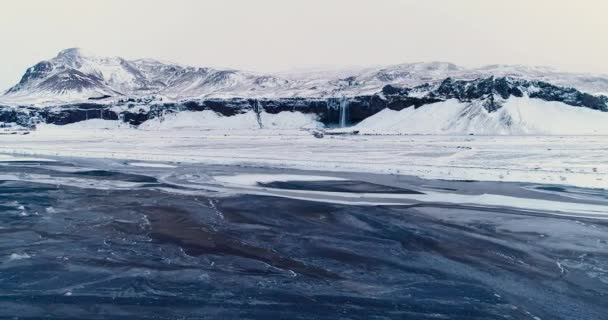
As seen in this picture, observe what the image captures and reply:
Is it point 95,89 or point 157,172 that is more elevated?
point 95,89

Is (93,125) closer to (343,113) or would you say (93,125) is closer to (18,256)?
→ (343,113)

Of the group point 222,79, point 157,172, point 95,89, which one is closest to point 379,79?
point 222,79

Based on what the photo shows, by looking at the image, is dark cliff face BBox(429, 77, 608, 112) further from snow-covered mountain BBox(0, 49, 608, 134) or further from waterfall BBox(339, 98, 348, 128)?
waterfall BBox(339, 98, 348, 128)

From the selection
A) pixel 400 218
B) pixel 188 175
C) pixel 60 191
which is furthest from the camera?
pixel 188 175

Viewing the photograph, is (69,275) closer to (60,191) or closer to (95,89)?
(60,191)

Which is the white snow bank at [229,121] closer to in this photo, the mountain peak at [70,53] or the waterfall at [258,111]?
the waterfall at [258,111]

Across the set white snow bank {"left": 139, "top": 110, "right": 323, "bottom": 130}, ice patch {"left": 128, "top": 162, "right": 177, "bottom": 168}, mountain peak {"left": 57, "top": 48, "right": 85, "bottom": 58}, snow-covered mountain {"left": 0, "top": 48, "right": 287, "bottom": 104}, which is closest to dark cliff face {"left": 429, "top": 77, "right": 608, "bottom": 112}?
white snow bank {"left": 139, "top": 110, "right": 323, "bottom": 130}

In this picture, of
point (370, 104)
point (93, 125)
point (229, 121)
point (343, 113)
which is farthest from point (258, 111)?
point (93, 125)
